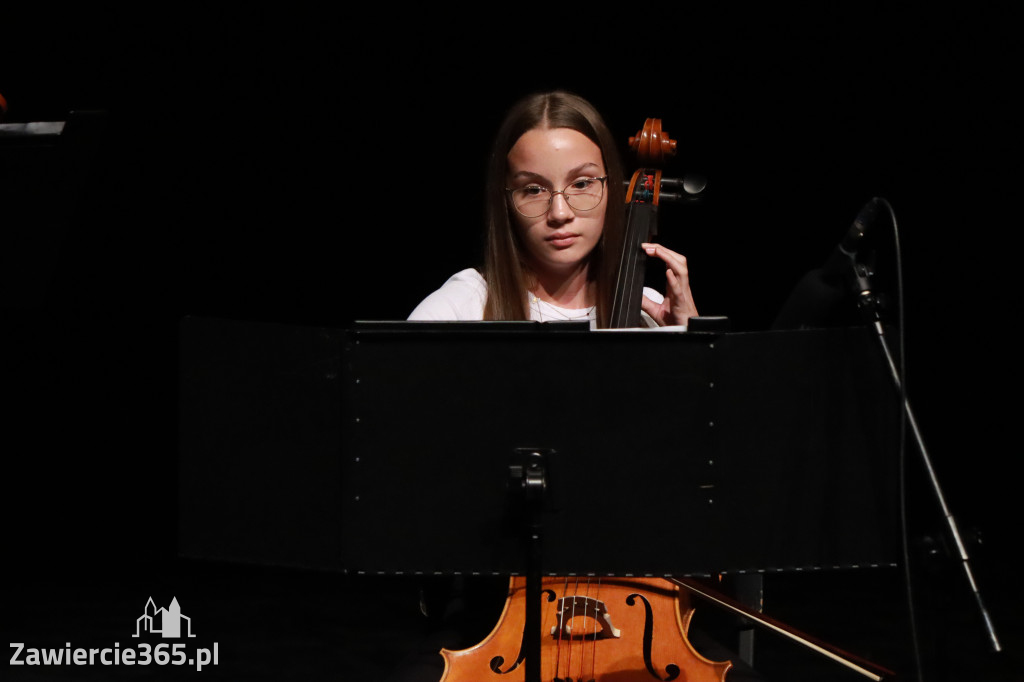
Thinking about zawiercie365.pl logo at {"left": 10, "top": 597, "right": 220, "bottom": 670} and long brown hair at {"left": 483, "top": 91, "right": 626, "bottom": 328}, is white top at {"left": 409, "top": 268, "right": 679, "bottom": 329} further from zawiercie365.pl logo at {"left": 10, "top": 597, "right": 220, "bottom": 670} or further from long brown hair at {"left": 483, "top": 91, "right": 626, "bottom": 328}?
zawiercie365.pl logo at {"left": 10, "top": 597, "right": 220, "bottom": 670}

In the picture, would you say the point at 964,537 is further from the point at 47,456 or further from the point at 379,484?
the point at 47,456

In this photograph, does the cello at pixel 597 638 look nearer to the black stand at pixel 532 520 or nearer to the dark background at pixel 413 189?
the black stand at pixel 532 520

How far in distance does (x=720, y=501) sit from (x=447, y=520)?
29 centimetres

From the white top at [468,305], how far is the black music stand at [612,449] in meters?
0.53

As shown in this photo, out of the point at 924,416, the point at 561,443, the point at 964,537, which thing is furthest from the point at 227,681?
the point at 924,416

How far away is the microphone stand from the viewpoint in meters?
1.20

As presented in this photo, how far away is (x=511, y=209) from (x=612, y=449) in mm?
646

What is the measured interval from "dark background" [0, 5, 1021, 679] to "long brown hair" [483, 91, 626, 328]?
1.31 m

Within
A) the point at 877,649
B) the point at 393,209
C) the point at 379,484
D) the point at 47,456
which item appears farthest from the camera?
the point at 47,456

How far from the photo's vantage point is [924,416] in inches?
146

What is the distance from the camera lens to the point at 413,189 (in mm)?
3553

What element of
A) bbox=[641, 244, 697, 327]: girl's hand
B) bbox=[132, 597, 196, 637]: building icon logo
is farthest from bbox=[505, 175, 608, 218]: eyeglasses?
bbox=[132, 597, 196, 637]: building icon logo

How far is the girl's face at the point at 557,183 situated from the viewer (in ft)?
5.67

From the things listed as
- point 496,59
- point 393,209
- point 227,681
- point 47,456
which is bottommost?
point 227,681
